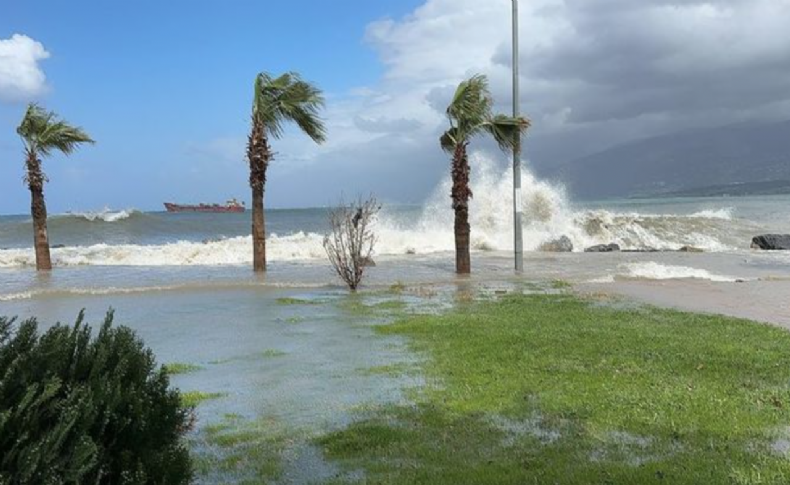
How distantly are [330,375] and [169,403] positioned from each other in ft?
14.1

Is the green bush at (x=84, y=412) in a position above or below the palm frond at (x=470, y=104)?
below

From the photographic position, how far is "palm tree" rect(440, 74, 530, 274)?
723 inches

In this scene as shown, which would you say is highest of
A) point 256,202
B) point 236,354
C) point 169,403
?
point 256,202

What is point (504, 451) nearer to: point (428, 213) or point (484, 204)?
point (484, 204)

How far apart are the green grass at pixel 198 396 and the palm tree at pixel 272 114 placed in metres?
13.6

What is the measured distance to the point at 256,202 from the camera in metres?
20.4

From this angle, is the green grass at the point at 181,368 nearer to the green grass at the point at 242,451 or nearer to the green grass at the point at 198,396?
the green grass at the point at 198,396

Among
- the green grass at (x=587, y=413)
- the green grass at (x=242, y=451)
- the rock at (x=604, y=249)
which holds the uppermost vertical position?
the rock at (x=604, y=249)

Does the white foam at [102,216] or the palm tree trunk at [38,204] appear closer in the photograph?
the palm tree trunk at [38,204]

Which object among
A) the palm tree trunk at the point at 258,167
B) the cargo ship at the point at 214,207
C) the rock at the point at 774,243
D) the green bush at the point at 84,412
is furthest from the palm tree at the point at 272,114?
the cargo ship at the point at 214,207

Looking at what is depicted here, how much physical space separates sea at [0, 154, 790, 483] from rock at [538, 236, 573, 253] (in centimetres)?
59

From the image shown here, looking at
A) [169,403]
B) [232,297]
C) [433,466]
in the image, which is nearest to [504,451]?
[433,466]

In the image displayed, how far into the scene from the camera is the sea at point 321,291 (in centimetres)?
718

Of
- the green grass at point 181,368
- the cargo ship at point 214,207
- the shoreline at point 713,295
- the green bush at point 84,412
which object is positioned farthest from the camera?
the cargo ship at point 214,207
